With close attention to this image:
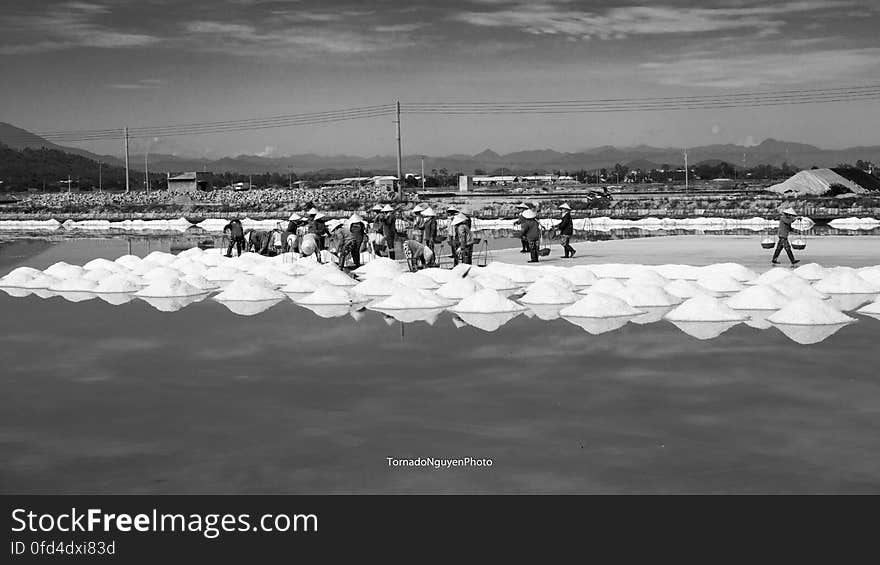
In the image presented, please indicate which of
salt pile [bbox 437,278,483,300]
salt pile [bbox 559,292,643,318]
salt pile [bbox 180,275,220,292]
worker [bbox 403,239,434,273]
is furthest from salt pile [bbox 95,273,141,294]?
salt pile [bbox 559,292,643,318]

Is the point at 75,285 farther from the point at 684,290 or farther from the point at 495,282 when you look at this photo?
the point at 684,290

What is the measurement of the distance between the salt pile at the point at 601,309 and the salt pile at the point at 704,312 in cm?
64

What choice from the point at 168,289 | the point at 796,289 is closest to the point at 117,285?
the point at 168,289

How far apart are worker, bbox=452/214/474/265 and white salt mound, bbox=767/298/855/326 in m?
8.27

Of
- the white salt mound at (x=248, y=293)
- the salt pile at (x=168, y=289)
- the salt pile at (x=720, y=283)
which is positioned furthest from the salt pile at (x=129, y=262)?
the salt pile at (x=720, y=283)

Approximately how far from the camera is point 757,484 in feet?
24.9

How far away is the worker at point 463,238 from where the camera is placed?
21.7 m

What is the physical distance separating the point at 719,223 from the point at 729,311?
28.6 metres

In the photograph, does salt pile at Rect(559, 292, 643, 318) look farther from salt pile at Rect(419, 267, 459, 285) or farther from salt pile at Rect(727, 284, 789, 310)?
salt pile at Rect(419, 267, 459, 285)

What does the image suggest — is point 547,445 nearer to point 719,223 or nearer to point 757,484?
point 757,484

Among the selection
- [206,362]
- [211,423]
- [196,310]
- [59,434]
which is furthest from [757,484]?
[196,310]

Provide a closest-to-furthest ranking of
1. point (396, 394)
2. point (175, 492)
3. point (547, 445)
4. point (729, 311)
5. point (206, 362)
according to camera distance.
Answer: point (175, 492) → point (547, 445) → point (396, 394) → point (206, 362) → point (729, 311)

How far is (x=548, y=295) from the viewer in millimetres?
16547

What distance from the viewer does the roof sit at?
59875mm
